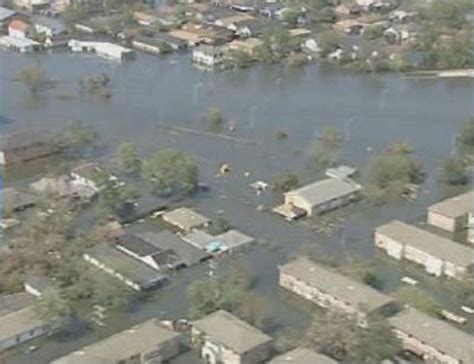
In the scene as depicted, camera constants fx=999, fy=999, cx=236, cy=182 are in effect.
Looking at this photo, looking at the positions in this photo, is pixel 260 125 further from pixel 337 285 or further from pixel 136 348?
pixel 136 348

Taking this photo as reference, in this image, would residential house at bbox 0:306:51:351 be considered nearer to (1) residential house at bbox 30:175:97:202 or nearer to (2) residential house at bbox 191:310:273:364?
(2) residential house at bbox 191:310:273:364

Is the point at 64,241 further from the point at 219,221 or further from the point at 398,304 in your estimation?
the point at 398,304

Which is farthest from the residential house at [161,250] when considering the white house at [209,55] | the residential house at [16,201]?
the white house at [209,55]

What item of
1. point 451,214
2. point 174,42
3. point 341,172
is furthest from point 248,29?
point 451,214

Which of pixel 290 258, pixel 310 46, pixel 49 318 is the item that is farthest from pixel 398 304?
pixel 310 46

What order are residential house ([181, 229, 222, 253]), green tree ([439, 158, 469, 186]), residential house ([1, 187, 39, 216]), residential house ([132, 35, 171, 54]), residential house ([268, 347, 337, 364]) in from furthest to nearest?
residential house ([132, 35, 171, 54])
green tree ([439, 158, 469, 186])
residential house ([1, 187, 39, 216])
residential house ([181, 229, 222, 253])
residential house ([268, 347, 337, 364])

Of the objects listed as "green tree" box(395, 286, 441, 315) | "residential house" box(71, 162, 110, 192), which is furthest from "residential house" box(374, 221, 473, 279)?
"residential house" box(71, 162, 110, 192)
